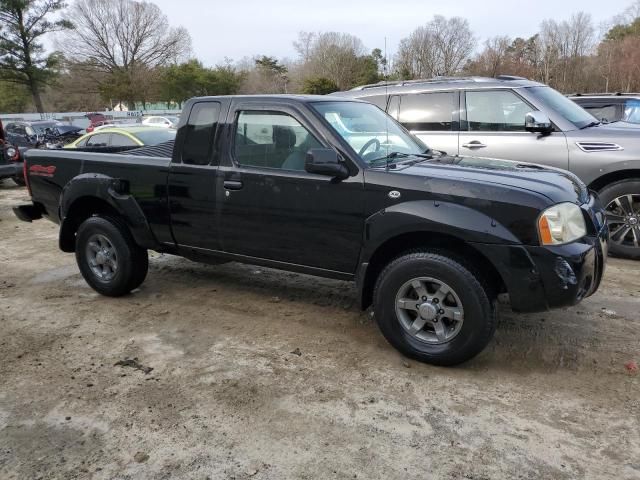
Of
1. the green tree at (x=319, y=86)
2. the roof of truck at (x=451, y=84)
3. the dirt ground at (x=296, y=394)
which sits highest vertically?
the green tree at (x=319, y=86)

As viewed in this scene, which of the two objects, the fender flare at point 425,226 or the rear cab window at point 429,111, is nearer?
the fender flare at point 425,226

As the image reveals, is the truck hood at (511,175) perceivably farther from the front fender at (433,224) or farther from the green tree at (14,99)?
the green tree at (14,99)

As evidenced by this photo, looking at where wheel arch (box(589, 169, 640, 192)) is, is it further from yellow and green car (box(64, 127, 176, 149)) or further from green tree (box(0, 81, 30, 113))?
green tree (box(0, 81, 30, 113))

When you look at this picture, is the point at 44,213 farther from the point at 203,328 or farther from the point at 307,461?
the point at 307,461

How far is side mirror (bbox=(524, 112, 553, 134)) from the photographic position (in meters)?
6.05

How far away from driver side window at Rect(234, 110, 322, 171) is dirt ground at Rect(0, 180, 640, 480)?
1333 millimetres

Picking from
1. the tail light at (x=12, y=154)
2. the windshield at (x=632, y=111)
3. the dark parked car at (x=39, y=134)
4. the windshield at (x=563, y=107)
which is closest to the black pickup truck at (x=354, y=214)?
the windshield at (x=563, y=107)

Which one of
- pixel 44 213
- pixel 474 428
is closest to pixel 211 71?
pixel 44 213

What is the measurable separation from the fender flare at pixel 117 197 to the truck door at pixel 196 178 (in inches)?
13.5

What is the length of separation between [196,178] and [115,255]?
Result: 4.08 feet

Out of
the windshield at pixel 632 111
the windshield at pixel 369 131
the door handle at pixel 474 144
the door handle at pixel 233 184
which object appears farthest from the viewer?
the windshield at pixel 632 111

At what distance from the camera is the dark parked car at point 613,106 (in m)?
8.28

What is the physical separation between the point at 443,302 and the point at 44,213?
4.26m

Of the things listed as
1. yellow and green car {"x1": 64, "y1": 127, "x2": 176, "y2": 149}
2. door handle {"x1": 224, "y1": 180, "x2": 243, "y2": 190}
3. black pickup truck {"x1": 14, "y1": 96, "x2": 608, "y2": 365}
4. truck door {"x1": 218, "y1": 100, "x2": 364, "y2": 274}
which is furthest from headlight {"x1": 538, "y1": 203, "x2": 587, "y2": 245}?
yellow and green car {"x1": 64, "y1": 127, "x2": 176, "y2": 149}
